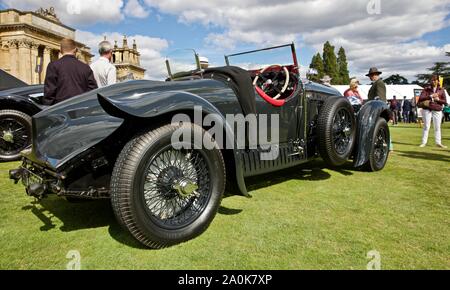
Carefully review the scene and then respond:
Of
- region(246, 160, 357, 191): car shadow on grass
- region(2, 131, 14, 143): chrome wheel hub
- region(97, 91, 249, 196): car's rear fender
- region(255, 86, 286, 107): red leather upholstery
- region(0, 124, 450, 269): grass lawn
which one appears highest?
region(255, 86, 286, 107): red leather upholstery

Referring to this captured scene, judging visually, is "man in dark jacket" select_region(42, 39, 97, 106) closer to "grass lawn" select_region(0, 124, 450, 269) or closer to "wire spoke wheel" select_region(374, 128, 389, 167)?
"grass lawn" select_region(0, 124, 450, 269)

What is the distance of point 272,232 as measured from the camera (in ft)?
8.86

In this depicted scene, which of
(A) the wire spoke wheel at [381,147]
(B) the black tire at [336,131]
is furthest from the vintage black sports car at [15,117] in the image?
(A) the wire spoke wheel at [381,147]

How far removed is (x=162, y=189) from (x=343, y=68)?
68448 mm

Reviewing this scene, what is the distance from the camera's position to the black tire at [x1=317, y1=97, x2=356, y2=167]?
4176 mm

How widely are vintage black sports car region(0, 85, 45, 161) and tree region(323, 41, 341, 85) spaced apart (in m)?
62.6

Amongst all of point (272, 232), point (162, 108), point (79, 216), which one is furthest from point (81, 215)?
point (272, 232)

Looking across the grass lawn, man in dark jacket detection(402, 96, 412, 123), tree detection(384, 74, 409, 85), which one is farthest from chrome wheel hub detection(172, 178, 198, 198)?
tree detection(384, 74, 409, 85)

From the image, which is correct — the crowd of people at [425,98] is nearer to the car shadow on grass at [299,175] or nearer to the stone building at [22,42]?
the car shadow on grass at [299,175]

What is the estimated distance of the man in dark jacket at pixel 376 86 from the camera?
6910mm

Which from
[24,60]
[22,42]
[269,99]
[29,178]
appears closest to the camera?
[29,178]

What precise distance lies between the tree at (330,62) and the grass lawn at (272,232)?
62546 millimetres

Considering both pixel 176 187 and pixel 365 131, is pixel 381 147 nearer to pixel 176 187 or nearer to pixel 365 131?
pixel 365 131

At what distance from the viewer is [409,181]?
455 cm
